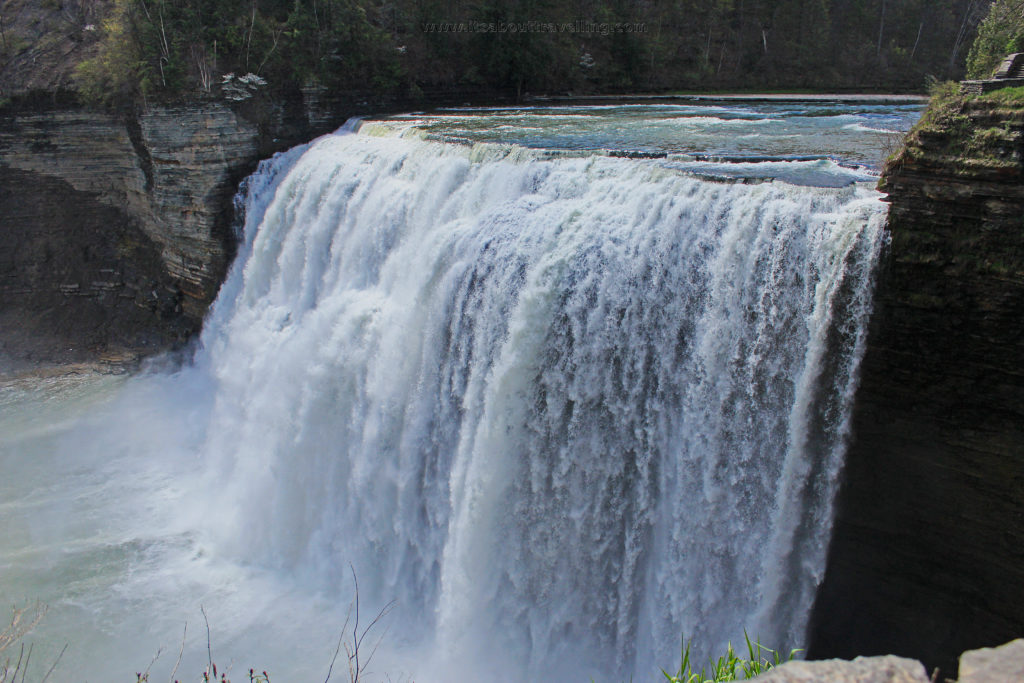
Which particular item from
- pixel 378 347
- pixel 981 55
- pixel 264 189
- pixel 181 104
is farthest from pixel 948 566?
pixel 181 104

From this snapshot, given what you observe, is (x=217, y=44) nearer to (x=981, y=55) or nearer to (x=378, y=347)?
(x=378, y=347)

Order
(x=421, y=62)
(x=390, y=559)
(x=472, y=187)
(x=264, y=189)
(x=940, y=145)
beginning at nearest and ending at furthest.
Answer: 1. (x=940, y=145)
2. (x=390, y=559)
3. (x=472, y=187)
4. (x=264, y=189)
5. (x=421, y=62)

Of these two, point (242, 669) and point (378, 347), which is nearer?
point (242, 669)

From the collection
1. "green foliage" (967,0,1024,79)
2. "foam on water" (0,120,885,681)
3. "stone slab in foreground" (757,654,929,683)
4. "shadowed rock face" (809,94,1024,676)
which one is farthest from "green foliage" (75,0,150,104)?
"stone slab in foreground" (757,654,929,683)

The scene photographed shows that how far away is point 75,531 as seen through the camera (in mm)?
10555

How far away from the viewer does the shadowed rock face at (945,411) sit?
5.86 meters

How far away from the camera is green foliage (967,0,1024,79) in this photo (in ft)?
37.3

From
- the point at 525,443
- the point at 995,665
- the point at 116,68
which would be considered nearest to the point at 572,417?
the point at 525,443

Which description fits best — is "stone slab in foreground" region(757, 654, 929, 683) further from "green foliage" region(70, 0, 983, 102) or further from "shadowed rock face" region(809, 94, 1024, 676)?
"green foliage" region(70, 0, 983, 102)

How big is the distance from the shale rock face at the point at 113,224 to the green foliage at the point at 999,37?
560 inches

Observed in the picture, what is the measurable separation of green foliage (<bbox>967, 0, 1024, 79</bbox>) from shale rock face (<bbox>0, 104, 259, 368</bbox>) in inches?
560

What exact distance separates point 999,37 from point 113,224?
745 inches

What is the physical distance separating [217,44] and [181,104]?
1.81 meters

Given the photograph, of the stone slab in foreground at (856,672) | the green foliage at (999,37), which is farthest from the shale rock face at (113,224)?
the stone slab in foreground at (856,672)
